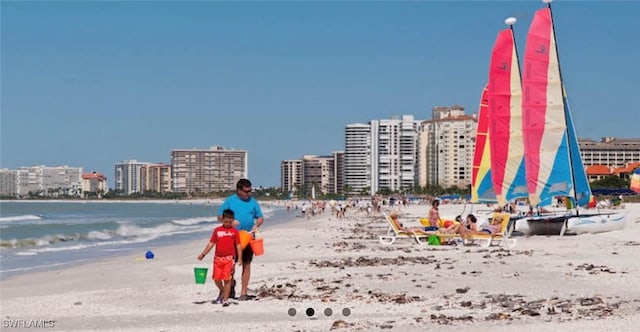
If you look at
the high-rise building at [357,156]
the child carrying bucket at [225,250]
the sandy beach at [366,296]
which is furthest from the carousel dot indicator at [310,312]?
the high-rise building at [357,156]

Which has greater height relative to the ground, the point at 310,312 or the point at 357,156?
the point at 357,156

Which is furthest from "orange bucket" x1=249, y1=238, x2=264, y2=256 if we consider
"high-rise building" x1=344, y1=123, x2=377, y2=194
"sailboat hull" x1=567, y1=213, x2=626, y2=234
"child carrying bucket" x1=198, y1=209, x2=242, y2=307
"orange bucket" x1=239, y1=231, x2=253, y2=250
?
"high-rise building" x1=344, y1=123, x2=377, y2=194

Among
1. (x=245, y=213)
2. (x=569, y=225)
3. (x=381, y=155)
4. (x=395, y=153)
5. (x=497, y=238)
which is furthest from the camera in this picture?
(x=381, y=155)

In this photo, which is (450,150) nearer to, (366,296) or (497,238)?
(497,238)

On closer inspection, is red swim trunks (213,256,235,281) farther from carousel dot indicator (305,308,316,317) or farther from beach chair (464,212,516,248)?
beach chair (464,212,516,248)

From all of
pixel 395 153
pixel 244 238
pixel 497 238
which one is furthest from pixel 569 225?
pixel 395 153

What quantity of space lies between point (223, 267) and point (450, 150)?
151 meters

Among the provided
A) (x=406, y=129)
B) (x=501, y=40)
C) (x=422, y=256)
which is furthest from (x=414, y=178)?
(x=422, y=256)

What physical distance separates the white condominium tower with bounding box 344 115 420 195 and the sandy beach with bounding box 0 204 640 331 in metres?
164

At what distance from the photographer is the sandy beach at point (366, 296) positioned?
28.7 feet

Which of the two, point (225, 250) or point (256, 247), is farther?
point (256, 247)

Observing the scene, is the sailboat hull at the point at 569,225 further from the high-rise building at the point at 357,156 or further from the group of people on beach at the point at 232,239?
the high-rise building at the point at 357,156

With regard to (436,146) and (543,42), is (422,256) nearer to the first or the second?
(543,42)

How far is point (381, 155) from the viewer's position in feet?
623
